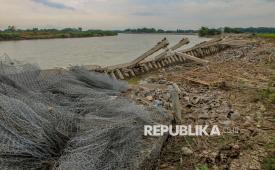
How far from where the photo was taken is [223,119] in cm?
564

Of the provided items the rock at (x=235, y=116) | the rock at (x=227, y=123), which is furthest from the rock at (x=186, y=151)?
the rock at (x=235, y=116)

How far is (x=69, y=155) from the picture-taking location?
3.36 m

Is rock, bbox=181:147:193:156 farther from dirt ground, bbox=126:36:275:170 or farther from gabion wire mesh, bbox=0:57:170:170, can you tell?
gabion wire mesh, bbox=0:57:170:170

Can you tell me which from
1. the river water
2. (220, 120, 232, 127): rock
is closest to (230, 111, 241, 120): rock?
(220, 120, 232, 127): rock

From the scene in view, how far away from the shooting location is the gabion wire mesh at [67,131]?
3.33 m

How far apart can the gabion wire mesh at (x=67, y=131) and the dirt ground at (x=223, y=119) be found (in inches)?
26.5

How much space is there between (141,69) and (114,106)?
778cm

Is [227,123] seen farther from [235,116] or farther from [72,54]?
[72,54]

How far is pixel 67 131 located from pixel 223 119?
2.96 meters

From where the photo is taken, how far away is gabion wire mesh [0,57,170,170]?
333 cm

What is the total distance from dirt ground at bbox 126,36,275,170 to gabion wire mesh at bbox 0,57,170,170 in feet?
2.20

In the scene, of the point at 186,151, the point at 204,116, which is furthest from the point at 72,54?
the point at 186,151

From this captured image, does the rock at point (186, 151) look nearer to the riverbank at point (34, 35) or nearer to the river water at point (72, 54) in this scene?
the river water at point (72, 54)

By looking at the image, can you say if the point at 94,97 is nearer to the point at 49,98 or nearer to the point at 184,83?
the point at 49,98
